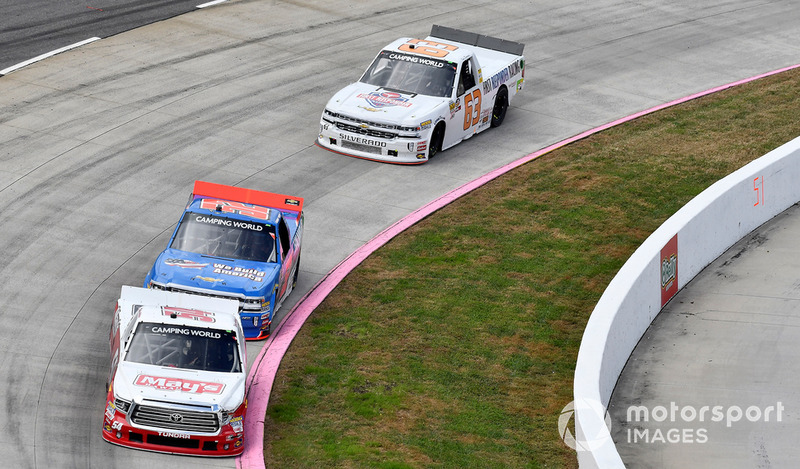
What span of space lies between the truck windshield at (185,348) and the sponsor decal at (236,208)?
297 cm

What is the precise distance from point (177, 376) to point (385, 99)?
10085mm

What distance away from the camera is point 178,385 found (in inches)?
548

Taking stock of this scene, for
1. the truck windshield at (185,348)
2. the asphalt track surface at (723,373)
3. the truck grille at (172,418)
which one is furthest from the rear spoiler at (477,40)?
the truck grille at (172,418)

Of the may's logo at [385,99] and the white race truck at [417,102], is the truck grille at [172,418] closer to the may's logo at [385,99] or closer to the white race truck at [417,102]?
the white race truck at [417,102]

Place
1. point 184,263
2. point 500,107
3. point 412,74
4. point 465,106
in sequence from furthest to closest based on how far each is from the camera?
point 500,107 < point 412,74 < point 465,106 < point 184,263

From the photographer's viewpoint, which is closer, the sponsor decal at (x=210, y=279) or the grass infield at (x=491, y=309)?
the grass infield at (x=491, y=309)

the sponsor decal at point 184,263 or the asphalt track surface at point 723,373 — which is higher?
the sponsor decal at point 184,263

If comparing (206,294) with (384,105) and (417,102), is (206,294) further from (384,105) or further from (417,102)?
(417,102)

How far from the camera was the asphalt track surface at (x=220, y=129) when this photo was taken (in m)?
16.1

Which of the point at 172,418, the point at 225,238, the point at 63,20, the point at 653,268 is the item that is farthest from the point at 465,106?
the point at 172,418

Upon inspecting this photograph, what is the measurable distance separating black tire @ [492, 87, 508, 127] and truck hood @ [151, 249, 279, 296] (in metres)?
9.27

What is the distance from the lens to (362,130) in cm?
2264

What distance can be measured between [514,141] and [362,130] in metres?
3.43

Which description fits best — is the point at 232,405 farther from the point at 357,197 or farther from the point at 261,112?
the point at 261,112
